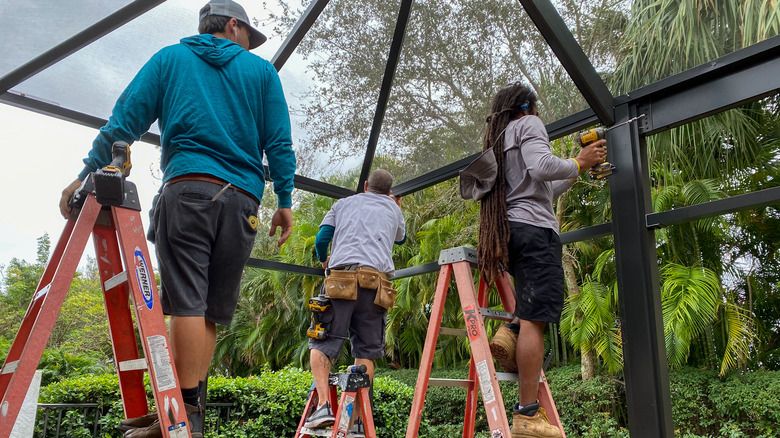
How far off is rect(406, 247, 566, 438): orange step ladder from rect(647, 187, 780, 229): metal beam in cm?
73

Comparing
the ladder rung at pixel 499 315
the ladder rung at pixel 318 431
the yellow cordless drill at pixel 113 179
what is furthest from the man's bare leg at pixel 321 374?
the yellow cordless drill at pixel 113 179

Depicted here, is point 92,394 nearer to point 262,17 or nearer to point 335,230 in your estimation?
point 335,230

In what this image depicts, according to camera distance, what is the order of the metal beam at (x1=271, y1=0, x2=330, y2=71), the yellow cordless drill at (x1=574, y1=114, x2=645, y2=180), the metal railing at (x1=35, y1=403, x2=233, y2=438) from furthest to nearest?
the metal railing at (x1=35, y1=403, x2=233, y2=438), the metal beam at (x1=271, y1=0, x2=330, y2=71), the yellow cordless drill at (x1=574, y1=114, x2=645, y2=180)

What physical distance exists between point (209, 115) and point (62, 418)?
4.00 meters

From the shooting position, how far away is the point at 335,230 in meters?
3.06

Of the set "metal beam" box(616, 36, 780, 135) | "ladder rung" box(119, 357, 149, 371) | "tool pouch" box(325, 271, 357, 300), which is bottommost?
"ladder rung" box(119, 357, 149, 371)

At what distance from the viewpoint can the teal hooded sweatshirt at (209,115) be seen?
4.91 feet

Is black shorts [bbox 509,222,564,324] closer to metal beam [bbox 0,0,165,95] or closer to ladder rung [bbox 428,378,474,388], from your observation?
ladder rung [bbox 428,378,474,388]

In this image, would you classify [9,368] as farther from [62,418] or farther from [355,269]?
[62,418]

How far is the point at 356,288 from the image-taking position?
274cm

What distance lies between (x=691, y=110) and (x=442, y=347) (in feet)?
22.6

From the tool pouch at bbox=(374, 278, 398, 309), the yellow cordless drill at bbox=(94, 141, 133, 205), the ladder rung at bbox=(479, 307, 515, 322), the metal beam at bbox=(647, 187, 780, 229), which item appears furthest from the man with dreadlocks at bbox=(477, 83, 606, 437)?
the yellow cordless drill at bbox=(94, 141, 133, 205)

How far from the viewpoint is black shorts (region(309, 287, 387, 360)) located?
271cm

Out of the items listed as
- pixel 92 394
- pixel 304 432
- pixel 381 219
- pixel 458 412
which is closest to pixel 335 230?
pixel 381 219
